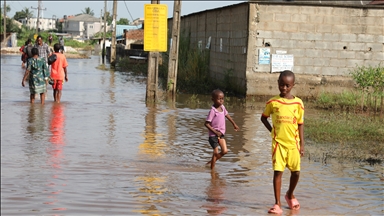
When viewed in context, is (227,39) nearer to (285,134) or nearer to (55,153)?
(55,153)

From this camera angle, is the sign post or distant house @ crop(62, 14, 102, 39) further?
distant house @ crop(62, 14, 102, 39)

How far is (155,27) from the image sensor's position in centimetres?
1681

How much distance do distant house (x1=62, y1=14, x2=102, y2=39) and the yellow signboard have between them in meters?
134

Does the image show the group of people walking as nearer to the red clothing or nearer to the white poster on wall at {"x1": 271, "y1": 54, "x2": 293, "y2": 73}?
the red clothing

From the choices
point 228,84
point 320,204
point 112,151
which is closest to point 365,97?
point 228,84

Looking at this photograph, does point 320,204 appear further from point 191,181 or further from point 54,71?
point 54,71

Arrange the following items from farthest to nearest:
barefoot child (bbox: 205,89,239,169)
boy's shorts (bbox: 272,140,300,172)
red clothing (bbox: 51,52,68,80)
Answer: red clothing (bbox: 51,52,68,80) → barefoot child (bbox: 205,89,239,169) → boy's shorts (bbox: 272,140,300,172)

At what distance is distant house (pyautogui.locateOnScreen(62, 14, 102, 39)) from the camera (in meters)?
151

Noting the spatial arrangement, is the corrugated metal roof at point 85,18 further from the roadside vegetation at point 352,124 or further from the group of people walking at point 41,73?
the roadside vegetation at point 352,124

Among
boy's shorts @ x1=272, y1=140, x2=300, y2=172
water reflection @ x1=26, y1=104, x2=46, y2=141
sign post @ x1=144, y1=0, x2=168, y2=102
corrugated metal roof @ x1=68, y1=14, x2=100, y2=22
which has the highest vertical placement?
corrugated metal roof @ x1=68, y1=14, x2=100, y2=22

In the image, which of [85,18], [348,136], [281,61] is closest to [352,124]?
[348,136]

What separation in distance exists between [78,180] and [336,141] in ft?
16.3

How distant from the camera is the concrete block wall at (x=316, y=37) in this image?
59.4 ft

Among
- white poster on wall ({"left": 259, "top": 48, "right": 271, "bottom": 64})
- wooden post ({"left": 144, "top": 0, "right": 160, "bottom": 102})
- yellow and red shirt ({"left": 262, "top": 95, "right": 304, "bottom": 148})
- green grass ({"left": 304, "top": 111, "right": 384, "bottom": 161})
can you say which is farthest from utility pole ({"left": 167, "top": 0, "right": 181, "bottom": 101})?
yellow and red shirt ({"left": 262, "top": 95, "right": 304, "bottom": 148})
